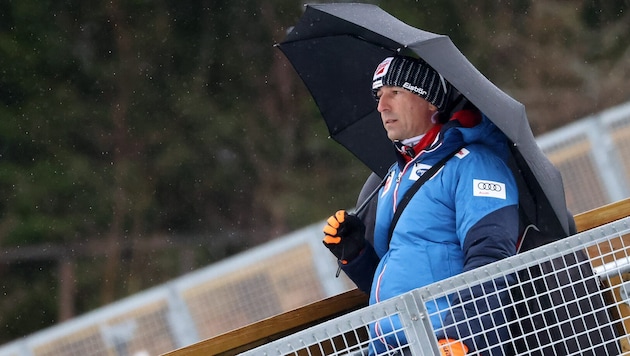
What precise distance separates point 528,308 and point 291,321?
109 cm

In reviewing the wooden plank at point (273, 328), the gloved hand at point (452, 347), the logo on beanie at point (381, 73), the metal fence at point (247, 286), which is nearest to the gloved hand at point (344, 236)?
the wooden plank at point (273, 328)

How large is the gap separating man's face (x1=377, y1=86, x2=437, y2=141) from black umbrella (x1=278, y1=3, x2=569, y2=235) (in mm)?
147

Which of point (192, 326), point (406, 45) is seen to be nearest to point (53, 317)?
point (192, 326)

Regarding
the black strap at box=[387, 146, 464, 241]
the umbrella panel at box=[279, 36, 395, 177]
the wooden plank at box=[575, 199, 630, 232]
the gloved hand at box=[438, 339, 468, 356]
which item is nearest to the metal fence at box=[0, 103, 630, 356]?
the umbrella panel at box=[279, 36, 395, 177]

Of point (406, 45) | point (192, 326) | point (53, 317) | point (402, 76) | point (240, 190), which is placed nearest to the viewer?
point (406, 45)

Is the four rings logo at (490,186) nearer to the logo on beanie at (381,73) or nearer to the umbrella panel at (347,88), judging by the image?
the logo on beanie at (381,73)

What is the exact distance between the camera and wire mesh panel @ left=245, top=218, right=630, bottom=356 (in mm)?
2316

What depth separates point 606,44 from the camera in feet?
48.4

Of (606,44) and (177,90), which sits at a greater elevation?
(177,90)

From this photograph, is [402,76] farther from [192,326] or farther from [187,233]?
[187,233]

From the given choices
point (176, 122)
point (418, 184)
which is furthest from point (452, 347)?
point (176, 122)

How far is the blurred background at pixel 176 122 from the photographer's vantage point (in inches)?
535

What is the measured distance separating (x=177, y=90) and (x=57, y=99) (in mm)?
1669

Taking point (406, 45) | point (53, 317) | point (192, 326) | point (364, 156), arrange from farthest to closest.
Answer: point (53, 317) < point (192, 326) < point (364, 156) < point (406, 45)
